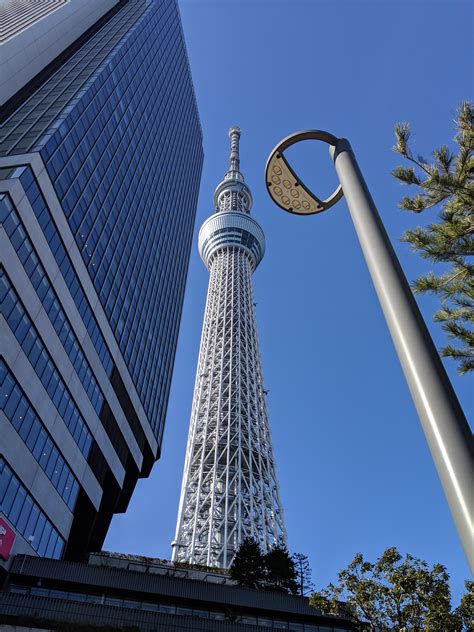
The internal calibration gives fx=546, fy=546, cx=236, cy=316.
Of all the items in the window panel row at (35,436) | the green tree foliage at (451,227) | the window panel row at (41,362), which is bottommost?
the green tree foliage at (451,227)

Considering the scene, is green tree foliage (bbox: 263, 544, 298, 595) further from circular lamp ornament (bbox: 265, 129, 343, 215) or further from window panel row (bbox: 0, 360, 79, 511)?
circular lamp ornament (bbox: 265, 129, 343, 215)

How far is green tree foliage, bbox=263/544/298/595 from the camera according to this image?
3728cm

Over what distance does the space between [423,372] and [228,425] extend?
245 feet

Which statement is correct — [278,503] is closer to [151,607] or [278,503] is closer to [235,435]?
[235,435]

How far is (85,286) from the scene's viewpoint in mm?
42031

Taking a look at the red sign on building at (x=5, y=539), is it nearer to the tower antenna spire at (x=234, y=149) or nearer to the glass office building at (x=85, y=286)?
the glass office building at (x=85, y=286)

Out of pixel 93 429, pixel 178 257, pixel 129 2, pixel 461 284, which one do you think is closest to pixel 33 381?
pixel 93 429

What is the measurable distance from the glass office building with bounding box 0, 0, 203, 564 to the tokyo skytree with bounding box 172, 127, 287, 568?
13109 mm

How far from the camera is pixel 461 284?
12.0 meters

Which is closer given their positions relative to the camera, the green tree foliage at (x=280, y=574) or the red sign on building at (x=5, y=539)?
the red sign on building at (x=5, y=539)

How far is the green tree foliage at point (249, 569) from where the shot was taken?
121ft

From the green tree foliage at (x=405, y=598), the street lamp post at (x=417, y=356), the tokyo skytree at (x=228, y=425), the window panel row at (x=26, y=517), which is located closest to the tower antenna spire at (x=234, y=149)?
the tokyo skytree at (x=228, y=425)

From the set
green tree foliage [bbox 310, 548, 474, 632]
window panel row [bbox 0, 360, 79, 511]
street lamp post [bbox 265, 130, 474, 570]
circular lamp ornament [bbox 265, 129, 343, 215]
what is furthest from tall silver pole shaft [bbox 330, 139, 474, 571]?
window panel row [bbox 0, 360, 79, 511]

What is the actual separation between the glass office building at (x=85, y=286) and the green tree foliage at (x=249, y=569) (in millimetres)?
12098
